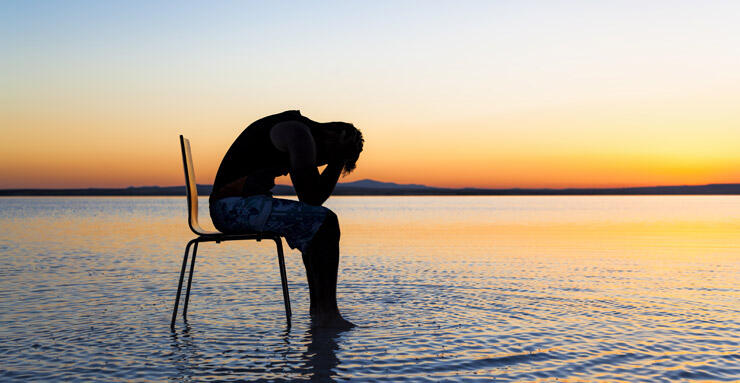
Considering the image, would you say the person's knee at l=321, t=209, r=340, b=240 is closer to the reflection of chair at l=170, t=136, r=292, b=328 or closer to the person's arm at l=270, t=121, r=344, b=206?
the person's arm at l=270, t=121, r=344, b=206

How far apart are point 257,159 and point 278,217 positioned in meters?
0.48

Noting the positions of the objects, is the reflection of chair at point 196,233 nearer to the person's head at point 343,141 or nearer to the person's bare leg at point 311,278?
the person's bare leg at point 311,278

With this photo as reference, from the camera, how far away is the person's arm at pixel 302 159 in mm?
4863

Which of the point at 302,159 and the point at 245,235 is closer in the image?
the point at 302,159

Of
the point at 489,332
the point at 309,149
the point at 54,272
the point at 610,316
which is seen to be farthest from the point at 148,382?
the point at 54,272

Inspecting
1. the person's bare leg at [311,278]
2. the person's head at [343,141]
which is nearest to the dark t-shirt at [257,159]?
the person's head at [343,141]

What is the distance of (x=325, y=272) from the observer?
5297 mm

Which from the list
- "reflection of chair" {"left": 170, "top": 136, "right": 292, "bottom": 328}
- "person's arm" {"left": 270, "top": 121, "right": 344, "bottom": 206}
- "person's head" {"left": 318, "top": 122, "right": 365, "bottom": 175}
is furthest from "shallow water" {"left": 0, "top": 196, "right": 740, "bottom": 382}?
"person's head" {"left": 318, "top": 122, "right": 365, "bottom": 175}

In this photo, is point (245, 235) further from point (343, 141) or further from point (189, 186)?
point (343, 141)

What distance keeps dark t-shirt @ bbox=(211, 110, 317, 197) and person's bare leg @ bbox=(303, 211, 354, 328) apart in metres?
0.57

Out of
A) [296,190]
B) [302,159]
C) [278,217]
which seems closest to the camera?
[302,159]

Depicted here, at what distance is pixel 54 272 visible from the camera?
30.2 ft

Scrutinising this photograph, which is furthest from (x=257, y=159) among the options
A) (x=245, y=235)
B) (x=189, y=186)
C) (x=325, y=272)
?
(x=325, y=272)

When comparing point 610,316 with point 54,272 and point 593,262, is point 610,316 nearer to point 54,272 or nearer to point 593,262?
point 593,262
